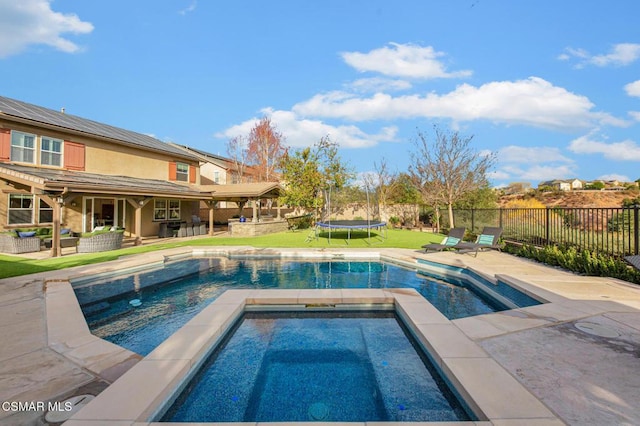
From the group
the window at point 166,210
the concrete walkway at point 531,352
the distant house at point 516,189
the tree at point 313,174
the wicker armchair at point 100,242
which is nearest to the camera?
the concrete walkway at point 531,352

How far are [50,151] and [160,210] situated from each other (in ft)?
20.4

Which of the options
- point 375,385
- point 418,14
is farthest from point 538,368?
point 418,14

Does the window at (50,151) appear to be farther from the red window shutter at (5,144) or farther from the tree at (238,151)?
the tree at (238,151)

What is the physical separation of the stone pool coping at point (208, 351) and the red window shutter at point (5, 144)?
46.5 ft

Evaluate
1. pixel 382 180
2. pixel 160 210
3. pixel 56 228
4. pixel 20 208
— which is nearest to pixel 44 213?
pixel 20 208

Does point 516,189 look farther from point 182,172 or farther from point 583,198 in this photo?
point 182,172

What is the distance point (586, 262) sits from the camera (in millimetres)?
7293

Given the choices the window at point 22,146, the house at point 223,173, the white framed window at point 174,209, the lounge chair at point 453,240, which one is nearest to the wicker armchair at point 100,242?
the window at point 22,146

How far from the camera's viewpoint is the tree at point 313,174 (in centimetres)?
2223

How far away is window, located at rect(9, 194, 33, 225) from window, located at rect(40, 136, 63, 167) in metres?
1.82

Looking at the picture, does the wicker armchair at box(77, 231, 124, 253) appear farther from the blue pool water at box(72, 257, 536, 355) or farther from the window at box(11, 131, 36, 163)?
the window at box(11, 131, 36, 163)

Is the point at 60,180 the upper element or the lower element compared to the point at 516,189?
lower

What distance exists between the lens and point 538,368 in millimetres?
3043

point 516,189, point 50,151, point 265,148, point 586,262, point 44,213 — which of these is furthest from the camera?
point 516,189
